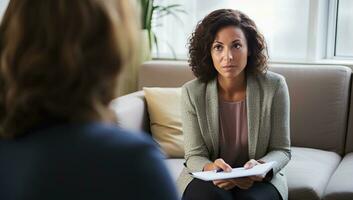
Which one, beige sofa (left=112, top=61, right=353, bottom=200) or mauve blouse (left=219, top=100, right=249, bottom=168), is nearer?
mauve blouse (left=219, top=100, right=249, bottom=168)

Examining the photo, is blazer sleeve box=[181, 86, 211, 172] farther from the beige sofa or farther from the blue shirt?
the blue shirt

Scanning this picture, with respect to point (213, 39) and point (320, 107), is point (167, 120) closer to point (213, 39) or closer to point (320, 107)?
point (213, 39)

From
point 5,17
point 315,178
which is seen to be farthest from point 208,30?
point 5,17

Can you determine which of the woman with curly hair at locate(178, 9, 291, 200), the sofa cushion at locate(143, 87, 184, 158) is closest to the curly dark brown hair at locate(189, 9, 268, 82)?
the woman with curly hair at locate(178, 9, 291, 200)

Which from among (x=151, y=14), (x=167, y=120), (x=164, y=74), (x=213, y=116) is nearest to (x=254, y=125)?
(x=213, y=116)

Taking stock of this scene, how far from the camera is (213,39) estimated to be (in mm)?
2229

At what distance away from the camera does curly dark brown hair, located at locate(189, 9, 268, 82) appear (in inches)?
86.9

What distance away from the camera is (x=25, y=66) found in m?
0.75

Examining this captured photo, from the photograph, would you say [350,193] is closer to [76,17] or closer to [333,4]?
[333,4]

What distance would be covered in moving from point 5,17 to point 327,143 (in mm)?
2233

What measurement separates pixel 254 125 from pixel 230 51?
12.4 inches

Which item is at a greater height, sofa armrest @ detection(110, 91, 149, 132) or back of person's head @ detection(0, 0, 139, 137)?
back of person's head @ detection(0, 0, 139, 137)

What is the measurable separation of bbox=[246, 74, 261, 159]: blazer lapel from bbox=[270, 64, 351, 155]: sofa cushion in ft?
2.17

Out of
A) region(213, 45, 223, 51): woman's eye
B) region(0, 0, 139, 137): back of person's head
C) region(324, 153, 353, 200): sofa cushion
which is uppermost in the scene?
region(0, 0, 139, 137): back of person's head
